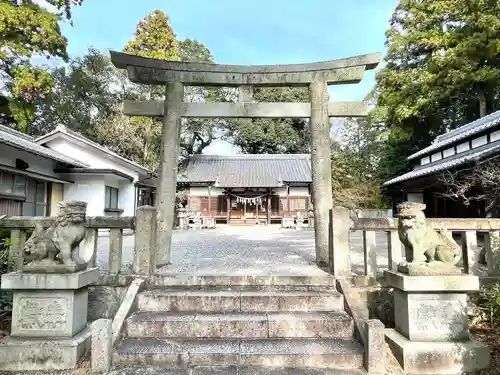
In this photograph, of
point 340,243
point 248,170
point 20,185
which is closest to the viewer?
point 340,243

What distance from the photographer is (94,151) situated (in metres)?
16.3

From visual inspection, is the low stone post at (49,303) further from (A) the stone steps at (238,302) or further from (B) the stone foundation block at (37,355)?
(A) the stone steps at (238,302)

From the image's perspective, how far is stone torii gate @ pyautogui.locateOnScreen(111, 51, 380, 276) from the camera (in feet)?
18.4

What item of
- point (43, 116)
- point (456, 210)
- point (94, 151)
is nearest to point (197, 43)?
point (43, 116)

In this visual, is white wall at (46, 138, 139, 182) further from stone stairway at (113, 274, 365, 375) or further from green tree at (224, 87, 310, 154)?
green tree at (224, 87, 310, 154)

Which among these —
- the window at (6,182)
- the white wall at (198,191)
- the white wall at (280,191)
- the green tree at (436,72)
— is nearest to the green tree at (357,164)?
the green tree at (436,72)

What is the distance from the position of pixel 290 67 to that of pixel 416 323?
4464 millimetres

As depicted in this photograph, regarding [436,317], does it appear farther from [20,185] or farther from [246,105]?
[20,185]

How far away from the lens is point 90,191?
1475cm

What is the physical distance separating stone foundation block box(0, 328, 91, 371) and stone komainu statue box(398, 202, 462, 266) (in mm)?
3734

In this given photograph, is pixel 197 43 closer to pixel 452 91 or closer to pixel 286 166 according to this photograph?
pixel 286 166

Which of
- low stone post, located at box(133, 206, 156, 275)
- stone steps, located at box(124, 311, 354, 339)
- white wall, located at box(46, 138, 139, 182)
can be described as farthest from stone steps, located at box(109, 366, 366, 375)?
white wall, located at box(46, 138, 139, 182)

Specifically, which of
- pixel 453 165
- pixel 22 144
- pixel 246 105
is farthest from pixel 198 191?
pixel 246 105

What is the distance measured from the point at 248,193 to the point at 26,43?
1711 cm
